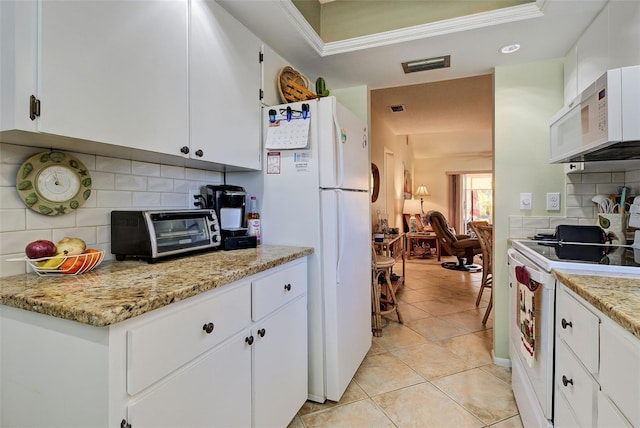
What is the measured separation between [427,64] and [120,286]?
7.40 ft

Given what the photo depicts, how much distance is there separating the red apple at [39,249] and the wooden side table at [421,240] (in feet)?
20.4

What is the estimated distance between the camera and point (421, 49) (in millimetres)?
2010

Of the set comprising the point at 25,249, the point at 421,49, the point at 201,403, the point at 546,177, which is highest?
the point at 421,49

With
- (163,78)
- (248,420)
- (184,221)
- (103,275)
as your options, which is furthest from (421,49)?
(248,420)

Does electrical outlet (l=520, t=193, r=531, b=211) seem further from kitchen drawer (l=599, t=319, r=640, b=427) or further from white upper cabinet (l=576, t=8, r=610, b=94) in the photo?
kitchen drawer (l=599, t=319, r=640, b=427)

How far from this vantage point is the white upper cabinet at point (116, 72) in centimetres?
95

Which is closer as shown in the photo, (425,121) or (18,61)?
(18,61)

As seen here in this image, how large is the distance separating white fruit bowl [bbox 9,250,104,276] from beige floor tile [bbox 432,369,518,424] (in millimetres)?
2018

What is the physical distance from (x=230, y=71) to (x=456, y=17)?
4.49 ft

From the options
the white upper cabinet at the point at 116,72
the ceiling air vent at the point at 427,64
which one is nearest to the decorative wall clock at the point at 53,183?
the white upper cabinet at the point at 116,72

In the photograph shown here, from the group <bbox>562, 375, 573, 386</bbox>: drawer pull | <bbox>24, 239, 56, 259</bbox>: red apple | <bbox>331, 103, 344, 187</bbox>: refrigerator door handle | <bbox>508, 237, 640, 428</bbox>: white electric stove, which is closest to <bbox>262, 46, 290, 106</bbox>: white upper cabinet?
<bbox>331, 103, 344, 187</bbox>: refrigerator door handle

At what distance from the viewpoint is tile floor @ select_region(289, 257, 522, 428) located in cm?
172

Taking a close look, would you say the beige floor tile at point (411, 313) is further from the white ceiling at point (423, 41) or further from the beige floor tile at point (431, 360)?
the white ceiling at point (423, 41)

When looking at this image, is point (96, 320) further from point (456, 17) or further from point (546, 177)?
point (546, 177)
